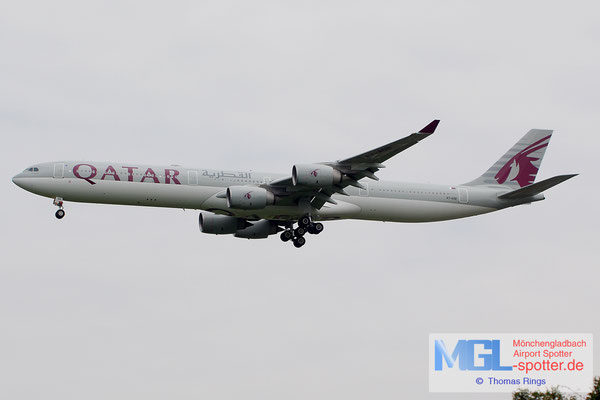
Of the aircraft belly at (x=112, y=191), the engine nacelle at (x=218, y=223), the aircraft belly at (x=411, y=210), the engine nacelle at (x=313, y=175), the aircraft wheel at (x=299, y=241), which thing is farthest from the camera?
the engine nacelle at (x=218, y=223)

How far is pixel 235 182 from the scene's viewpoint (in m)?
54.0

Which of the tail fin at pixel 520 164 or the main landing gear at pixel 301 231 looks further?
the tail fin at pixel 520 164

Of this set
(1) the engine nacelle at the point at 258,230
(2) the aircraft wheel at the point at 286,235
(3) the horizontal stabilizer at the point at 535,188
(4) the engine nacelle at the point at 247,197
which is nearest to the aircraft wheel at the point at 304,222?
(2) the aircraft wheel at the point at 286,235

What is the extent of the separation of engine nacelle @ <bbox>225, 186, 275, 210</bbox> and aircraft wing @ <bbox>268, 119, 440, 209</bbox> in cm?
106

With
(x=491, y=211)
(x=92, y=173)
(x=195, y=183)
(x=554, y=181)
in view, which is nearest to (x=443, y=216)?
(x=491, y=211)

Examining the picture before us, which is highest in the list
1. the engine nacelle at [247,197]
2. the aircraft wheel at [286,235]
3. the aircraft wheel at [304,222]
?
the engine nacelle at [247,197]

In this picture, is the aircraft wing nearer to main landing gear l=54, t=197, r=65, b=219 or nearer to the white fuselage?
the white fuselage

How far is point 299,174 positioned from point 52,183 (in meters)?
12.4

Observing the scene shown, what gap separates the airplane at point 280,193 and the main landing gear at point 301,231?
54 mm

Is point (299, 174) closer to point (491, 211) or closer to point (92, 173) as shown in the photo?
point (92, 173)

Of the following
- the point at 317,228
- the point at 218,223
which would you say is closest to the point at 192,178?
the point at 218,223

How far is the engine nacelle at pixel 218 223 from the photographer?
58.4m

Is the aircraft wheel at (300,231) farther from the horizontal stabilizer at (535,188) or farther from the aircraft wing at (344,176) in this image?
the horizontal stabilizer at (535,188)

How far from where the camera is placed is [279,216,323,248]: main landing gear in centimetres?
5525
